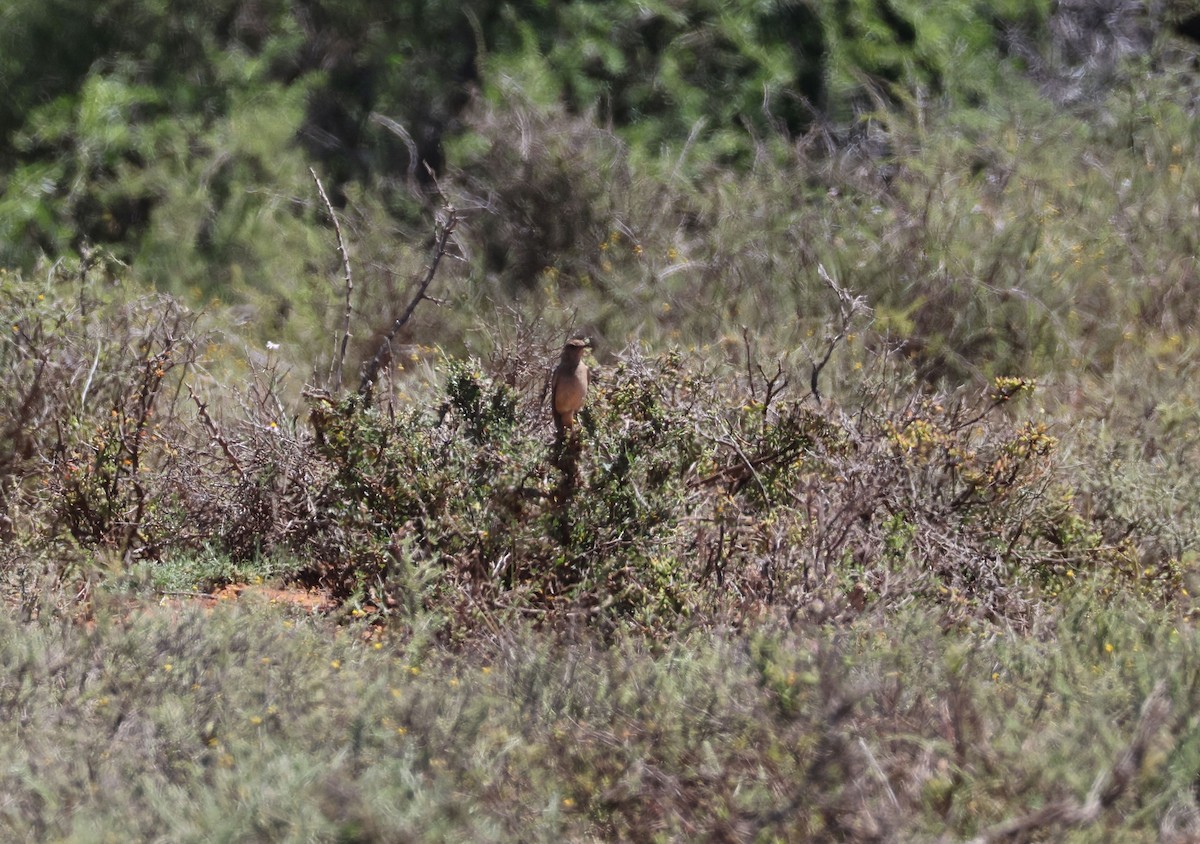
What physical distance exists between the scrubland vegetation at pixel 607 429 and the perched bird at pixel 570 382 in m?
0.18

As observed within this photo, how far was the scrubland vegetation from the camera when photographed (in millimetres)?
2850

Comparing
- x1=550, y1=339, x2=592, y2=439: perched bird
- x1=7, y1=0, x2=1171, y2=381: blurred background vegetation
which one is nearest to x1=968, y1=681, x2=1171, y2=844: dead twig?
x1=550, y1=339, x2=592, y2=439: perched bird

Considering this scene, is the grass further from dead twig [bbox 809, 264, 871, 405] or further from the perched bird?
dead twig [bbox 809, 264, 871, 405]

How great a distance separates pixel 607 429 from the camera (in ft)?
13.9

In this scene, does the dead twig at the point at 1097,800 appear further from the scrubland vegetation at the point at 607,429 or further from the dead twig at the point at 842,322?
the dead twig at the point at 842,322

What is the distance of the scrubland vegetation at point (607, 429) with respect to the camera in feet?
9.35

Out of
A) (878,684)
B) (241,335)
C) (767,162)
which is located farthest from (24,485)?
(767,162)

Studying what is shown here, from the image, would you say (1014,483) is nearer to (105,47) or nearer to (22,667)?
(22,667)

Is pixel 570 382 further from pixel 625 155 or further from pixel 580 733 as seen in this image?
pixel 625 155

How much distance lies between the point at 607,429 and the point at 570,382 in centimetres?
34

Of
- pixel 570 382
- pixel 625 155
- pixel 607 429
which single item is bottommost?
pixel 625 155

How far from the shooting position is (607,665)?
3.51 metres

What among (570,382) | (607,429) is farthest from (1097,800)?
(607,429)

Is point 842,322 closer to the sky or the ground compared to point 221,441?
closer to the sky
